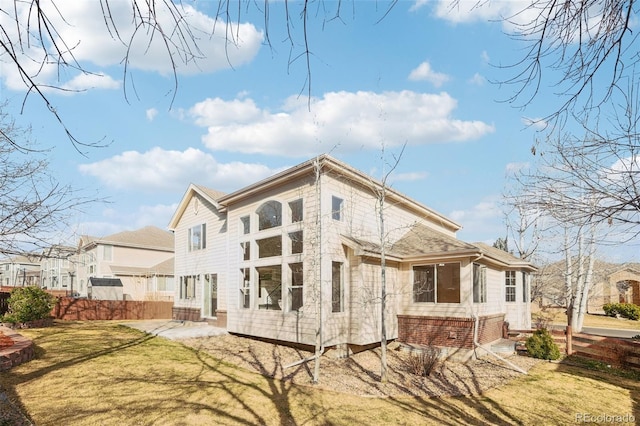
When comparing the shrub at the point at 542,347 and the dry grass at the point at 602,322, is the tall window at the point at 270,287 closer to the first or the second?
the shrub at the point at 542,347

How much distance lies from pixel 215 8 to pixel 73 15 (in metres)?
0.92

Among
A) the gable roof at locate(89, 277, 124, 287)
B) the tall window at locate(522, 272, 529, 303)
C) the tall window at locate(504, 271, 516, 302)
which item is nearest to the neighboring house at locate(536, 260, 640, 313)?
the tall window at locate(522, 272, 529, 303)

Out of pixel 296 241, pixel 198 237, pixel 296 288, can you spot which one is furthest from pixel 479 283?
pixel 198 237

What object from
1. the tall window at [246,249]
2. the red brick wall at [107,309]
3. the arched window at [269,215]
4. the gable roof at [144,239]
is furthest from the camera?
the gable roof at [144,239]

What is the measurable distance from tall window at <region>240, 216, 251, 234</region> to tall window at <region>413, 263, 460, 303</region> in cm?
678

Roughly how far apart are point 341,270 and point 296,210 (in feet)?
8.67

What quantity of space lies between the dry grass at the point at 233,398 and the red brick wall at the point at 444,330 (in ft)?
7.31

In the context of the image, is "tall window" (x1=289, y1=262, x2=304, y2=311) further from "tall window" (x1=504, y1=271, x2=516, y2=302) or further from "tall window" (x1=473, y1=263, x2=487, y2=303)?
"tall window" (x1=504, y1=271, x2=516, y2=302)

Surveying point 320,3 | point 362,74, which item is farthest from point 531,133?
point 320,3

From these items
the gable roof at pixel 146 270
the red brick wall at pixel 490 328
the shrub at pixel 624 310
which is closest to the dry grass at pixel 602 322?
the shrub at pixel 624 310

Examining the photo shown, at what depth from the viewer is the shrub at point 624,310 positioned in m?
30.4

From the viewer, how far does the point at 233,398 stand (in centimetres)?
880

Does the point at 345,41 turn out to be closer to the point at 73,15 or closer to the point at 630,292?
the point at 73,15

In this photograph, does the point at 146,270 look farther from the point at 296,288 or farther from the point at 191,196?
the point at 296,288
